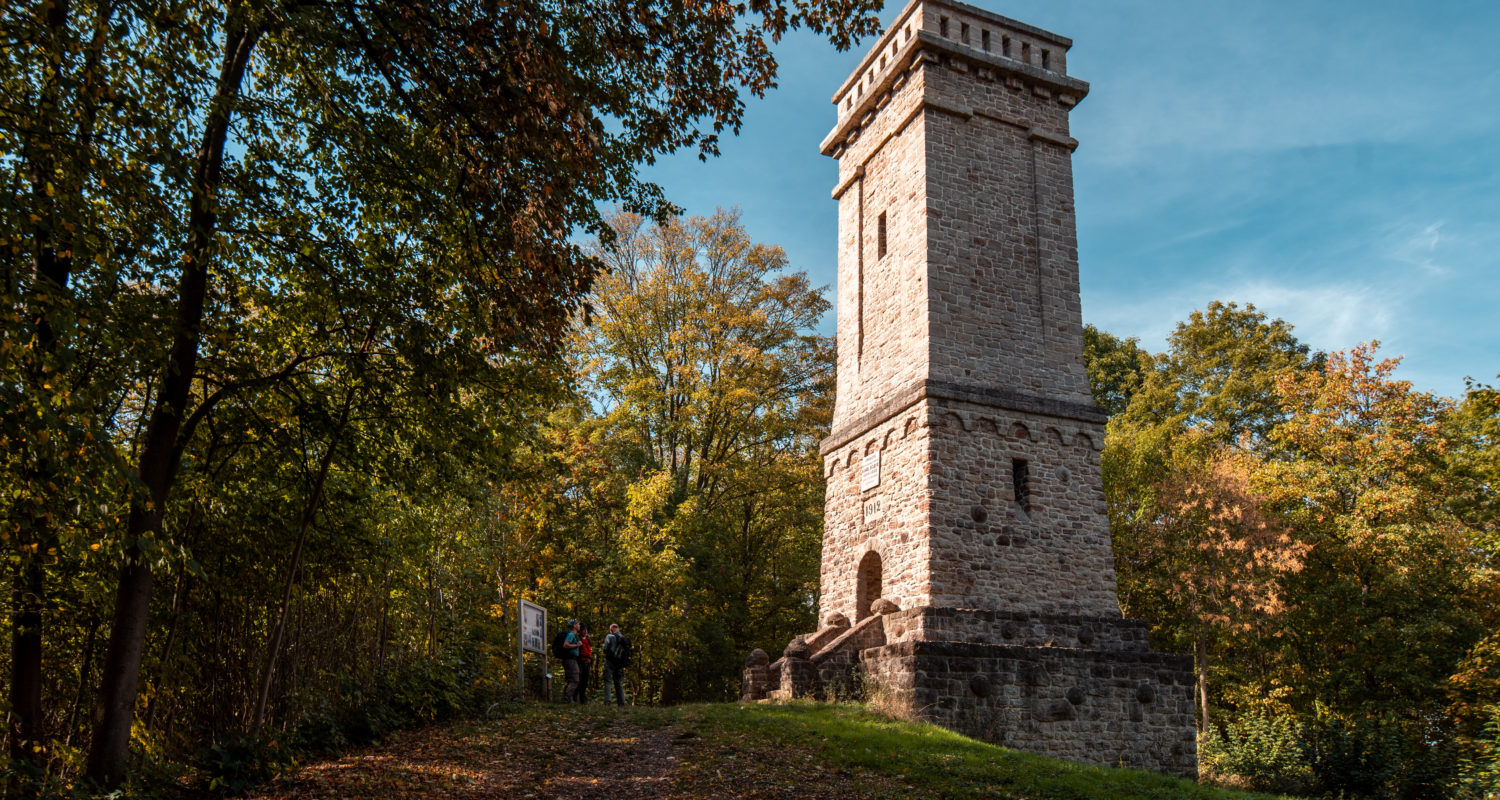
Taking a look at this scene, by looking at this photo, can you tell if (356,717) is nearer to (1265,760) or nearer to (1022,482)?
(1022,482)

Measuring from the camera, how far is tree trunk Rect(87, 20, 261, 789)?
629 centimetres

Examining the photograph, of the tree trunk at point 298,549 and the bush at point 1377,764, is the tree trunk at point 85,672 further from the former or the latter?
the bush at point 1377,764

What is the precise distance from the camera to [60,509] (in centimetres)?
547

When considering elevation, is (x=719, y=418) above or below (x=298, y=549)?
above

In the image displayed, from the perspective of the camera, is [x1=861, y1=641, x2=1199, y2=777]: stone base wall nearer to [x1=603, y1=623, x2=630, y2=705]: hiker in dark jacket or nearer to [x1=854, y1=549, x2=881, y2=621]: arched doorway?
[x1=854, y1=549, x2=881, y2=621]: arched doorway

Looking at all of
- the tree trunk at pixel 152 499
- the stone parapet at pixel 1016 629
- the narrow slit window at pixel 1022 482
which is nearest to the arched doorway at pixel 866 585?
the stone parapet at pixel 1016 629

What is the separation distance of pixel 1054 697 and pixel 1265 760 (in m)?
4.92

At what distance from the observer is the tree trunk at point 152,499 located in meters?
6.29

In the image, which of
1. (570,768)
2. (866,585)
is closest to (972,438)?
(866,585)

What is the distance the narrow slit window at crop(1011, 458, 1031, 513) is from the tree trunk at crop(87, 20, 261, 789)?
34.7ft

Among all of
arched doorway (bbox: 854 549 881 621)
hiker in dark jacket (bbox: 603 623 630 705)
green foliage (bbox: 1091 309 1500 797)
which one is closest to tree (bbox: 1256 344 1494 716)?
green foliage (bbox: 1091 309 1500 797)

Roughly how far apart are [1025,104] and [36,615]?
1468cm

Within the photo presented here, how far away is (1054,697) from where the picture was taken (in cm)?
1229

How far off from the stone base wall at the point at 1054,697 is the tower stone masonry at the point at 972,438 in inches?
1.0
